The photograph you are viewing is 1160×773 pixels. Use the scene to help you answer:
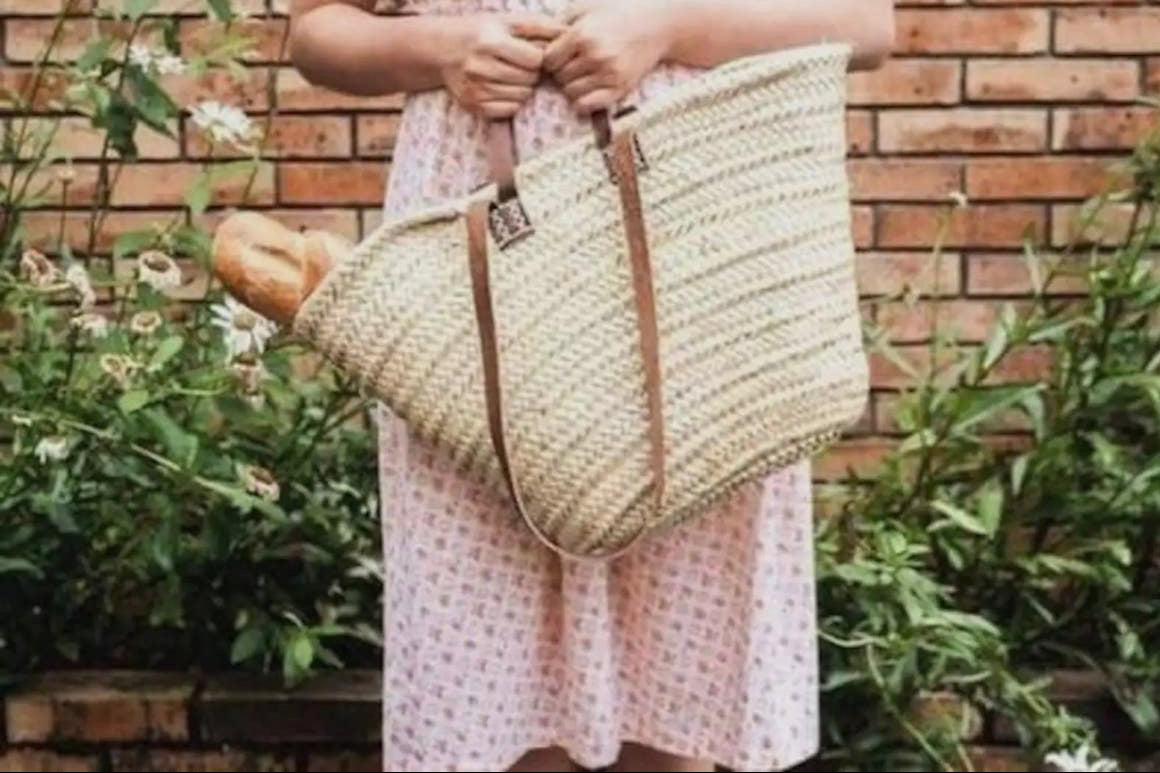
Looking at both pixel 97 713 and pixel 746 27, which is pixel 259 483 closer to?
pixel 97 713

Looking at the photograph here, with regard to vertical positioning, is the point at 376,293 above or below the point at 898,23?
below

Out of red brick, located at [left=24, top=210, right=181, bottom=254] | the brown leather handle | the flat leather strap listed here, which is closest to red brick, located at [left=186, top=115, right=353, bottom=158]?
red brick, located at [left=24, top=210, right=181, bottom=254]

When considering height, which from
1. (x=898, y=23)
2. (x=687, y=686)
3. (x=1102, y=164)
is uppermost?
(x=898, y=23)

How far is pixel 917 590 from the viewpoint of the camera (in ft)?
8.33

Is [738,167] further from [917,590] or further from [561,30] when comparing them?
[917,590]

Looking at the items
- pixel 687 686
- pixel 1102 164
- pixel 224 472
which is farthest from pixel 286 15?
pixel 687 686

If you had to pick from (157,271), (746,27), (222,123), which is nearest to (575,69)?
(746,27)

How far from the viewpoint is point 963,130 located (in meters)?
2.88

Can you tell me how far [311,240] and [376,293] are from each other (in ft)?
0.26

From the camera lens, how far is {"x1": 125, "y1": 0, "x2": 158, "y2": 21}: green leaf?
2.23m

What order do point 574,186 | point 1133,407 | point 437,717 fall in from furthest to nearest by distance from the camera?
1. point 1133,407
2. point 437,717
3. point 574,186

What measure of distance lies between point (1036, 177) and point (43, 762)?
156cm

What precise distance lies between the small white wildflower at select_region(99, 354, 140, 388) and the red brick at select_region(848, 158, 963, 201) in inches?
43.5

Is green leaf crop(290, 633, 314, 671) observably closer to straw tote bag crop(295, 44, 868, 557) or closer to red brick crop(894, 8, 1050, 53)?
straw tote bag crop(295, 44, 868, 557)
